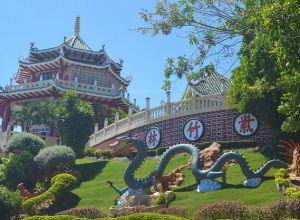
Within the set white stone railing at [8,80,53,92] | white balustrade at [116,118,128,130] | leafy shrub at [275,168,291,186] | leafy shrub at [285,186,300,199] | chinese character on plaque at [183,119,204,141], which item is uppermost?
white stone railing at [8,80,53,92]

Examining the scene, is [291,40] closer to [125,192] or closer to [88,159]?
[125,192]

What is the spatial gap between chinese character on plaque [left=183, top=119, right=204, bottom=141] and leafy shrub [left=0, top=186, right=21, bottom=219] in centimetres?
953

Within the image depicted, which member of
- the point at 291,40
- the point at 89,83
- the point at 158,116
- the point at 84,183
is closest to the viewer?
the point at 291,40

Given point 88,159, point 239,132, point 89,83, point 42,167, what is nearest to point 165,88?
point 239,132

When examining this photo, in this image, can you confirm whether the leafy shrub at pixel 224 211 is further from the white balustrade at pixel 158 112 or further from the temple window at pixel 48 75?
the temple window at pixel 48 75

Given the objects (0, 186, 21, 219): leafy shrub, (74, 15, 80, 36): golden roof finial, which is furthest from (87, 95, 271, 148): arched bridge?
(74, 15, 80, 36): golden roof finial

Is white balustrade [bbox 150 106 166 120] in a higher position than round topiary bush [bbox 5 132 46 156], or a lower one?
higher

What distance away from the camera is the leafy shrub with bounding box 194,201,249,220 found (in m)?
13.7

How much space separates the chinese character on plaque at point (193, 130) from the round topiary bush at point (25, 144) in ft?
24.1

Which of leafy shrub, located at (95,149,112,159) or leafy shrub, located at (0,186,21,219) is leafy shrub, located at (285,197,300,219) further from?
leafy shrub, located at (95,149,112,159)

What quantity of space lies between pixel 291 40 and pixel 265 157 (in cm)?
1003

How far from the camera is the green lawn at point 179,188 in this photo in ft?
53.1

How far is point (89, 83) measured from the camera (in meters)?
45.2

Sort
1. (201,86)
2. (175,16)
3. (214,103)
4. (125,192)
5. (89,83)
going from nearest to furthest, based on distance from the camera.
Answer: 1. (125,192)
2. (175,16)
3. (214,103)
4. (201,86)
5. (89,83)
